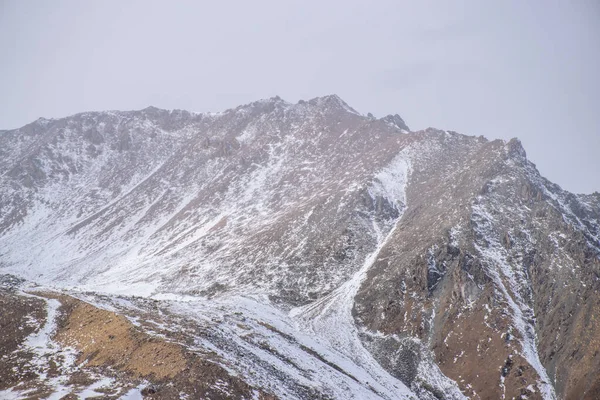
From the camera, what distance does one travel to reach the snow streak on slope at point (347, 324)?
1959 inches

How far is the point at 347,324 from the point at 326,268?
1964 centimetres

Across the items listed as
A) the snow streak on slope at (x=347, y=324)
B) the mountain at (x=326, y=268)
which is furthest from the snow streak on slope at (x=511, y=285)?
the snow streak on slope at (x=347, y=324)

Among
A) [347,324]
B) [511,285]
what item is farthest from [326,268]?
[511,285]

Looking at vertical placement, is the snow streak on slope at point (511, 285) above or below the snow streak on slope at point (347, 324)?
above

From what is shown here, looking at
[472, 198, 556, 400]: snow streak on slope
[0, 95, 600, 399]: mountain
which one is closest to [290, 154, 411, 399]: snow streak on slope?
[0, 95, 600, 399]: mountain

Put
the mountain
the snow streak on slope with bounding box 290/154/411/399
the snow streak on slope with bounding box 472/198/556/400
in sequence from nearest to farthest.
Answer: the mountain < the snow streak on slope with bounding box 290/154/411/399 < the snow streak on slope with bounding box 472/198/556/400

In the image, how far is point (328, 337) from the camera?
6141 centimetres

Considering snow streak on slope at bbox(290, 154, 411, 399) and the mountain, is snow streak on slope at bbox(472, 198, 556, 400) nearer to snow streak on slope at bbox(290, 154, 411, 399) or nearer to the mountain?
the mountain

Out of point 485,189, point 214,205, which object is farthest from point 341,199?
point 214,205

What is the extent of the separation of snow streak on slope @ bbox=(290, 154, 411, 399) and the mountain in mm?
384

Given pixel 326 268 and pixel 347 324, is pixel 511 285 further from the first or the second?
pixel 326 268

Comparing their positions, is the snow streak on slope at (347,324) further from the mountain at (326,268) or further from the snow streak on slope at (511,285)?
the snow streak on slope at (511,285)

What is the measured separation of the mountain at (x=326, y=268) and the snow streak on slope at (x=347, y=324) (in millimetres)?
384

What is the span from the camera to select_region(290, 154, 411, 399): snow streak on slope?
163 ft
